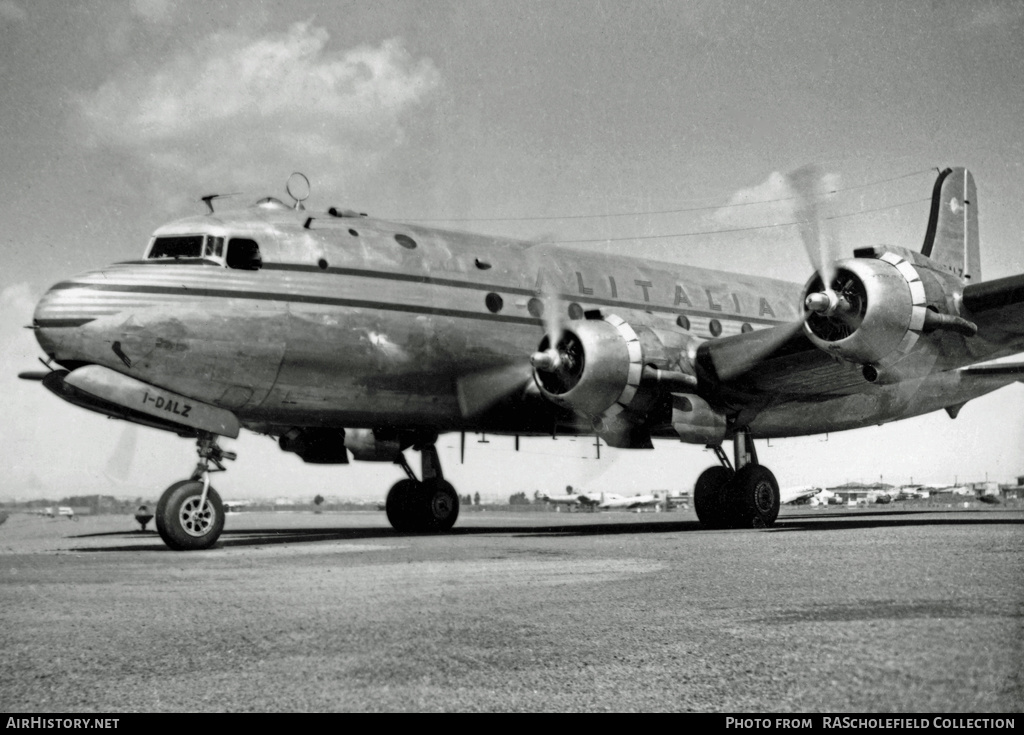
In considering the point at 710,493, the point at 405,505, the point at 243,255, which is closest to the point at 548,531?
the point at 405,505

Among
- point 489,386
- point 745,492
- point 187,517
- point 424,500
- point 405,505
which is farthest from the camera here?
point 405,505

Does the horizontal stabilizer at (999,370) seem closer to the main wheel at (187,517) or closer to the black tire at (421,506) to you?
the black tire at (421,506)

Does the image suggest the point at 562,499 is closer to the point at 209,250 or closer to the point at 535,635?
the point at 209,250

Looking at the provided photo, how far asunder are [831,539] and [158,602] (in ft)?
25.4

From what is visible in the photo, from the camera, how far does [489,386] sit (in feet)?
49.7

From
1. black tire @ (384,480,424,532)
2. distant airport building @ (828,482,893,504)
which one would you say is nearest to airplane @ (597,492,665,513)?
distant airport building @ (828,482,893,504)

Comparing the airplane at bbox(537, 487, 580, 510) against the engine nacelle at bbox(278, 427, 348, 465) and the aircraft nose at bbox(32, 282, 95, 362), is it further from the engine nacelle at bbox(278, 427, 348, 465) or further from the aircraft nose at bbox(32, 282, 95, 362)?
the aircraft nose at bbox(32, 282, 95, 362)

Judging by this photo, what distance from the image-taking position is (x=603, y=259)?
56.4 feet

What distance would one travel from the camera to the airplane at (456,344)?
39.8 ft

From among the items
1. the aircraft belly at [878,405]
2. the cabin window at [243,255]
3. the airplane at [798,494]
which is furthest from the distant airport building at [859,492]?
the cabin window at [243,255]

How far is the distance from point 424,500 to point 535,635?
1237 centimetres
